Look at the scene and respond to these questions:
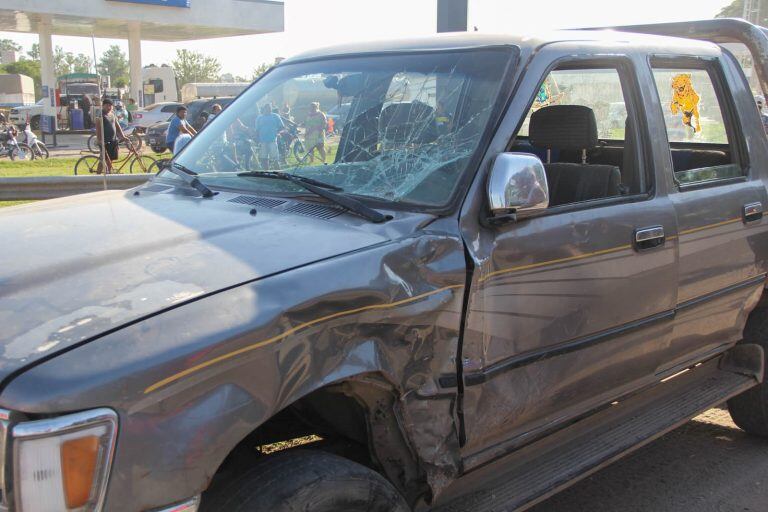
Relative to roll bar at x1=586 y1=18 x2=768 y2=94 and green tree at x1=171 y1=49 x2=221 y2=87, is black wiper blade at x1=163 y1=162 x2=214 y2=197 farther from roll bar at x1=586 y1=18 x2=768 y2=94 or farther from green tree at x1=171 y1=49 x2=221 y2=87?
green tree at x1=171 y1=49 x2=221 y2=87

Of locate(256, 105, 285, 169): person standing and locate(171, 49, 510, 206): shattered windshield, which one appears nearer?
locate(171, 49, 510, 206): shattered windshield

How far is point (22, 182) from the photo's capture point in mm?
8375

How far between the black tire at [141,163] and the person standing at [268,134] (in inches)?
559

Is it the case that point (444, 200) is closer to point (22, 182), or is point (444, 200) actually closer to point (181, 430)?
point (181, 430)

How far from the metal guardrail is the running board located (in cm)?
611

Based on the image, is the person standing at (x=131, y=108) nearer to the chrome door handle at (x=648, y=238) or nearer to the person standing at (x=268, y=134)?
the person standing at (x=268, y=134)

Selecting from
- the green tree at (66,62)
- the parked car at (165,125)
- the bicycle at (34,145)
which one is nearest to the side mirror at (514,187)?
the bicycle at (34,145)

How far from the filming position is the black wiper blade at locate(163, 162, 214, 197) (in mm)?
3089

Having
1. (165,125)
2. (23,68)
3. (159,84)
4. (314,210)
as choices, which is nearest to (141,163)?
(165,125)

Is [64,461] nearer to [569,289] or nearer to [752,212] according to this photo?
[569,289]

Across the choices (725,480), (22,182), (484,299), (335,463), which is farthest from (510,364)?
(22,182)

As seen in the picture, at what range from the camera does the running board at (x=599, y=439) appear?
2664 millimetres

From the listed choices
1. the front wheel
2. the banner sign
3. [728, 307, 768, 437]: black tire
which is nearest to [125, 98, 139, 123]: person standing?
the banner sign

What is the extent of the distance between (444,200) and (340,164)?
61 centimetres
